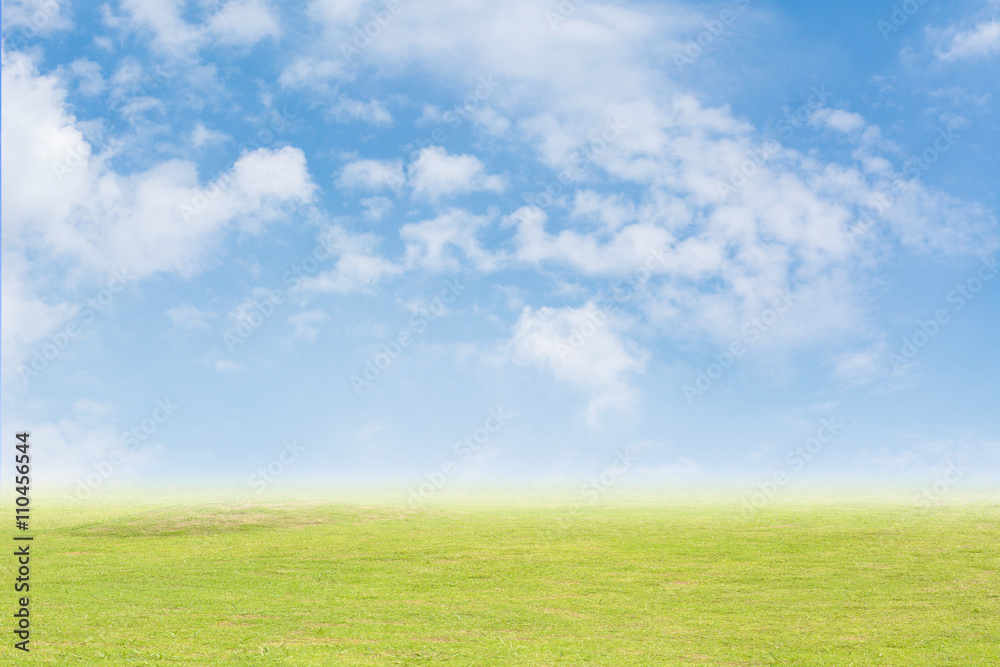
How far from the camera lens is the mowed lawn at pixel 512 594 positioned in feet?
111

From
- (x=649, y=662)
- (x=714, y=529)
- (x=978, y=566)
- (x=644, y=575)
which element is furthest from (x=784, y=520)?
(x=649, y=662)

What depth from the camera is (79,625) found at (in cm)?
3722

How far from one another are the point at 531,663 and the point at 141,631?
Answer: 70.2 ft

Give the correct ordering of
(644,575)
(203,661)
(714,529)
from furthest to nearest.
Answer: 1. (714,529)
2. (644,575)
3. (203,661)

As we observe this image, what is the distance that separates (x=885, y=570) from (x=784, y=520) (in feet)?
111

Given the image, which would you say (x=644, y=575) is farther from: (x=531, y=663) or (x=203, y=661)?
(x=203, y=661)

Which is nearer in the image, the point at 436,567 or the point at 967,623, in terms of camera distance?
the point at 967,623

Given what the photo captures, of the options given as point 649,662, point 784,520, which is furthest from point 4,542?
point 784,520

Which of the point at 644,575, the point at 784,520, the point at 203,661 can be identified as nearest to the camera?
the point at 203,661

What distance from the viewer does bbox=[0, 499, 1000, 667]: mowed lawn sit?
111 ft

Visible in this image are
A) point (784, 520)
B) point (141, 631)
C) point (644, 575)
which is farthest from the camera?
point (784, 520)

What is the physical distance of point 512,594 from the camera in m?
46.1

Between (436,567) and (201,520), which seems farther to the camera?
(201,520)

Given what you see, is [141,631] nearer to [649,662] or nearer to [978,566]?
[649,662]
